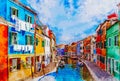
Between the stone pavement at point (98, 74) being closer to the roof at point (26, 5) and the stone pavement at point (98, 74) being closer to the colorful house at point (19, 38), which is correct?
the colorful house at point (19, 38)

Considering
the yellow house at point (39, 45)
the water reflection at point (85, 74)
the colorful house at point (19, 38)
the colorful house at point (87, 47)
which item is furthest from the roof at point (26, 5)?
the water reflection at point (85, 74)

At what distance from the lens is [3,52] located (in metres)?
2.31

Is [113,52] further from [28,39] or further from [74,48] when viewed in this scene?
[28,39]

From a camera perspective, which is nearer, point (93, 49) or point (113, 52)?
point (113, 52)

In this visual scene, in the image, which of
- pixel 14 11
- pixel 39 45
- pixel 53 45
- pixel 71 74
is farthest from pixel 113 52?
pixel 14 11

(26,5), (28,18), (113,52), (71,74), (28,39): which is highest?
(26,5)

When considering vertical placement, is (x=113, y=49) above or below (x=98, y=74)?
above

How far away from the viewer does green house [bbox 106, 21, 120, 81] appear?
2326 millimetres

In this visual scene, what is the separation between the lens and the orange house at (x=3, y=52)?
229cm

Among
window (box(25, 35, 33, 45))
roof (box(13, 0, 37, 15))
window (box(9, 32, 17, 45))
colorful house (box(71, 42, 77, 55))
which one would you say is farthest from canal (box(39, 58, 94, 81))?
roof (box(13, 0, 37, 15))

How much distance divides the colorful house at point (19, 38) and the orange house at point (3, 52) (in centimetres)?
3

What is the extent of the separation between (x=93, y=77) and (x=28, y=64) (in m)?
0.54

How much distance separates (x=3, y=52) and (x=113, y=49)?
0.86 m

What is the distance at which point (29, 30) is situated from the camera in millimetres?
2445
